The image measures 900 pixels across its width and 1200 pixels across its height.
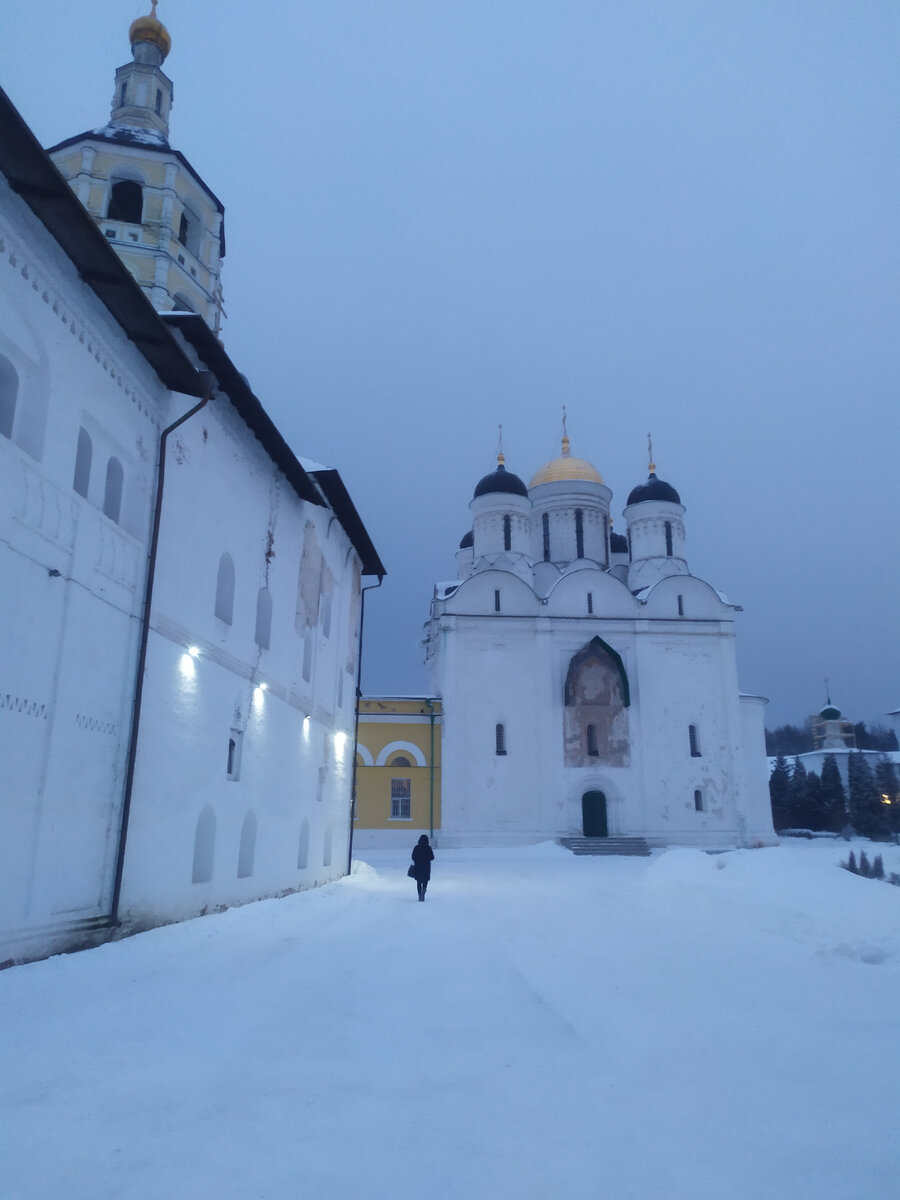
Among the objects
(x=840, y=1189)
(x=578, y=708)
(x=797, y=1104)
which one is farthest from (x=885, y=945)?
(x=578, y=708)

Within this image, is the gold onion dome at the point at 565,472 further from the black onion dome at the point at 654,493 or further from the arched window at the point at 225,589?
the arched window at the point at 225,589

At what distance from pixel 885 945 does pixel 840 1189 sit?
4613 millimetres

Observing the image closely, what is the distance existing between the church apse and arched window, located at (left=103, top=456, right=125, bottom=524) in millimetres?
21195

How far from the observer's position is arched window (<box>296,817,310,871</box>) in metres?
13.3

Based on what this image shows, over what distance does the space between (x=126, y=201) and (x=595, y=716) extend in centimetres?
2018

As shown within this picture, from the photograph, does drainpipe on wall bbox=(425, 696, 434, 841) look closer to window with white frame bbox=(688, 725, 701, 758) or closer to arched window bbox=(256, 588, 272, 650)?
window with white frame bbox=(688, 725, 701, 758)

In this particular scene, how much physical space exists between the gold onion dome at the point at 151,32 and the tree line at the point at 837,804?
3736cm

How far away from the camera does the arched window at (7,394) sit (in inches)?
246

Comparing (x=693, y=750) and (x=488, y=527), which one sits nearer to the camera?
(x=693, y=750)

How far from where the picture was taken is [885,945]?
6758 mm

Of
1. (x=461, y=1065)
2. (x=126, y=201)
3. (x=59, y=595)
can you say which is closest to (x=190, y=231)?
(x=126, y=201)

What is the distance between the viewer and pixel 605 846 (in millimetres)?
26078

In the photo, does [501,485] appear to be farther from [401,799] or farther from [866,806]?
[866,806]

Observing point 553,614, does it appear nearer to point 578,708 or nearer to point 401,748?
point 578,708
